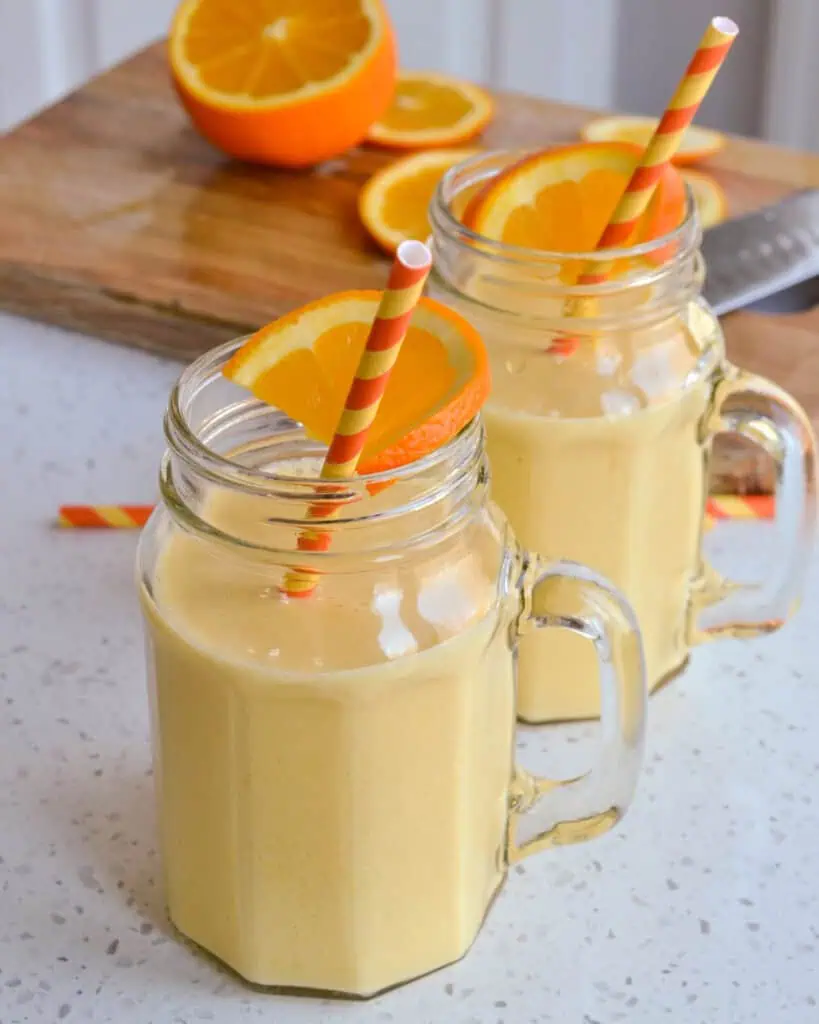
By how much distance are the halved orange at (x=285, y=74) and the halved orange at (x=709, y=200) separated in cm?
28

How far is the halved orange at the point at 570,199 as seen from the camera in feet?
2.39

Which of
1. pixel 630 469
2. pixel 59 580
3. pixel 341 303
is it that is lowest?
pixel 59 580

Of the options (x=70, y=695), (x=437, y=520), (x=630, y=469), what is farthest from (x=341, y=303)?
(x=70, y=695)

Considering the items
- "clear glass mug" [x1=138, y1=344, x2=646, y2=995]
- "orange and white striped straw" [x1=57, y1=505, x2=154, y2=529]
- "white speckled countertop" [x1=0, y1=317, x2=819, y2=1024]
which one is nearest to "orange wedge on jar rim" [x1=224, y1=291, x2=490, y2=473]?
"clear glass mug" [x1=138, y1=344, x2=646, y2=995]

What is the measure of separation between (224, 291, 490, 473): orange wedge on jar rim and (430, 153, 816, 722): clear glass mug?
12cm

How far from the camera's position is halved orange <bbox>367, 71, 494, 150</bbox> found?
52.7 inches

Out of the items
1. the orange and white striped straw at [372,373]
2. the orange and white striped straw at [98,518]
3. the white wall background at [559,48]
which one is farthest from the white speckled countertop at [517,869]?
the white wall background at [559,48]

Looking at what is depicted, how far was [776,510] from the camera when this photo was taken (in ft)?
2.59

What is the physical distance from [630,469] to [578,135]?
0.71 m

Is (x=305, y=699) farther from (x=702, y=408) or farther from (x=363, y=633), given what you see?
(x=702, y=408)

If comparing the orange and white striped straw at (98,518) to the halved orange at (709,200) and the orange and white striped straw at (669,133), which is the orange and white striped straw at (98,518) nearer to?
the orange and white striped straw at (669,133)

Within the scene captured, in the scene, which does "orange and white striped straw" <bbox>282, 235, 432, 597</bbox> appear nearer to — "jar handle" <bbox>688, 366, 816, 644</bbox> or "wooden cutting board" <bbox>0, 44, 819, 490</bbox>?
"jar handle" <bbox>688, 366, 816, 644</bbox>

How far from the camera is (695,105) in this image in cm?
66

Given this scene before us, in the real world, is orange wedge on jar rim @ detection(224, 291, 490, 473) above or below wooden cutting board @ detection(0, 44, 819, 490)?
above
